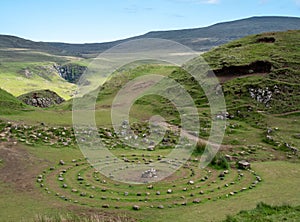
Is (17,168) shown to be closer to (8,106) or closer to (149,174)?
(149,174)

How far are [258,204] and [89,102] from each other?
48.1m

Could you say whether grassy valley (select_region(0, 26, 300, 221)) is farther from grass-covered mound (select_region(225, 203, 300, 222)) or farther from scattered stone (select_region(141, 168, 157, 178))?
scattered stone (select_region(141, 168, 157, 178))

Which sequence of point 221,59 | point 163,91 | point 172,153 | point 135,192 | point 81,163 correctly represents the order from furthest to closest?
point 221,59
point 163,91
point 172,153
point 81,163
point 135,192

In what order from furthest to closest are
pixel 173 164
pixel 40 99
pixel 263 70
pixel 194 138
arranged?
pixel 40 99 → pixel 263 70 → pixel 194 138 → pixel 173 164

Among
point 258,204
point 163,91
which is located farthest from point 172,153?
point 163,91

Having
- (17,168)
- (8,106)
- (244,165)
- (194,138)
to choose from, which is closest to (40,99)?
(8,106)

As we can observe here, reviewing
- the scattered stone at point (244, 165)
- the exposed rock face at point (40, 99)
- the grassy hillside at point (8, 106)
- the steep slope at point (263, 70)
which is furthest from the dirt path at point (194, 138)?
the exposed rock face at point (40, 99)

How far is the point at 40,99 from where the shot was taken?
66.3 m

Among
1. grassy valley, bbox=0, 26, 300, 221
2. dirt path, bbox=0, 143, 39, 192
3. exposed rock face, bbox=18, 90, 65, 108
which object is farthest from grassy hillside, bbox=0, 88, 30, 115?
exposed rock face, bbox=18, 90, 65, 108

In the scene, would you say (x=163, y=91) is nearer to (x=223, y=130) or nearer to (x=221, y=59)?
(x=221, y=59)

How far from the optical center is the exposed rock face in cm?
6286

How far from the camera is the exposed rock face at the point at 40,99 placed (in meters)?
62.9

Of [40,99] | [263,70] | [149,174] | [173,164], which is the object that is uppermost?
[263,70]

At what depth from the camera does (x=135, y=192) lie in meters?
22.0
